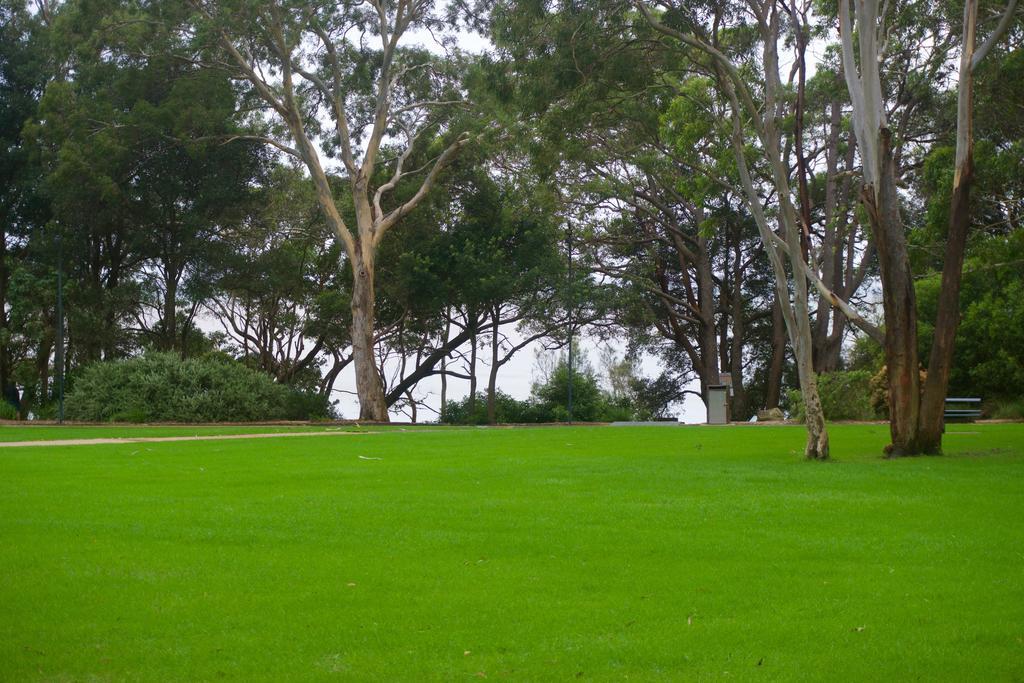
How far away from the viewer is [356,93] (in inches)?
1383

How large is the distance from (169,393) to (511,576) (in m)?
25.0

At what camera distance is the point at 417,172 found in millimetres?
36688

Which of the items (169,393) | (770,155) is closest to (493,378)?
(169,393)

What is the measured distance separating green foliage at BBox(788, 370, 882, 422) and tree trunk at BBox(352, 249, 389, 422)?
39.0 ft

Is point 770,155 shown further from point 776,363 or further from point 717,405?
point 776,363

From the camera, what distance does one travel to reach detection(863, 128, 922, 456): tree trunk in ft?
51.5

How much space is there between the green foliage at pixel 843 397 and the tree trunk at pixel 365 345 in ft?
39.0

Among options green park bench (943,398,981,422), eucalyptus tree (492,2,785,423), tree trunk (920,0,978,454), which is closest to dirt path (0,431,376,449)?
eucalyptus tree (492,2,785,423)

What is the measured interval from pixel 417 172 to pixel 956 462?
25.0m

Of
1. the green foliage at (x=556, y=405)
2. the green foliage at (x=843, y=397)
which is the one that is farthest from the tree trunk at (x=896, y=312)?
the green foliage at (x=556, y=405)

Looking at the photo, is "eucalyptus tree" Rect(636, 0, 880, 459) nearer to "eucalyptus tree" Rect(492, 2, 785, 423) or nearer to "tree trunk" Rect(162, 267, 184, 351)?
"eucalyptus tree" Rect(492, 2, 785, 423)

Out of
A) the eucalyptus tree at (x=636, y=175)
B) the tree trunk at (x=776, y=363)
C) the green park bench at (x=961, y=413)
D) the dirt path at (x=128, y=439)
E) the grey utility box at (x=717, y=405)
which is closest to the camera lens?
the eucalyptus tree at (x=636, y=175)

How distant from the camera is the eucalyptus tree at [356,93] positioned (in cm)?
3069

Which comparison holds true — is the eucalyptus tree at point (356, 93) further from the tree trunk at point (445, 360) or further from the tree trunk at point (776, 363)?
the tree trunk at point (776, 363)
